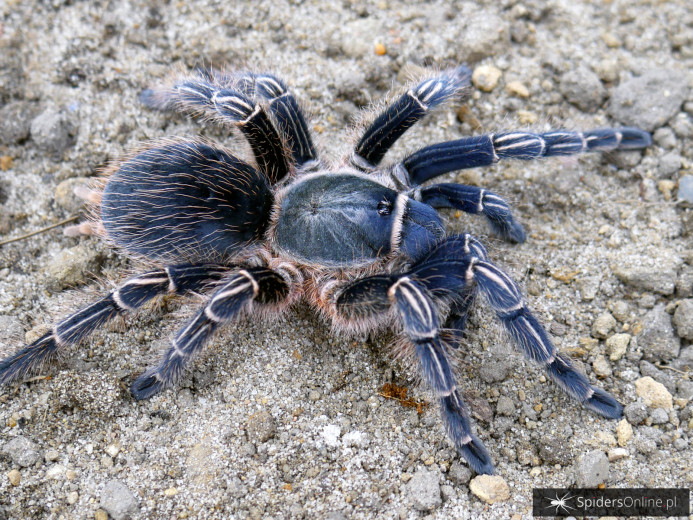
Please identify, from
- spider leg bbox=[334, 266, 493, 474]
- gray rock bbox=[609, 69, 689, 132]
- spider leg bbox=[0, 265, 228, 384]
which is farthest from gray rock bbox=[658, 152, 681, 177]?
spider leg bbox=[0, 265, 228, 384]

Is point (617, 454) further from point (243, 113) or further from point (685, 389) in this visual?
point (243, 113)

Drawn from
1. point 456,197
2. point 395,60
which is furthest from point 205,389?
point 395,60

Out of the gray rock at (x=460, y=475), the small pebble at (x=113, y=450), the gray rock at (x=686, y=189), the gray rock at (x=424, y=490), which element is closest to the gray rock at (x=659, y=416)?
the gray rock at (x=460, y=475)

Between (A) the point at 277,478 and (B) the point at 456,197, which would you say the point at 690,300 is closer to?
(B) the point at 456,197

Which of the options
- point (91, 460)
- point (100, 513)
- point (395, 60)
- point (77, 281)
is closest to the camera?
point (100, 513)

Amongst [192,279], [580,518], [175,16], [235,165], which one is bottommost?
[580,518]

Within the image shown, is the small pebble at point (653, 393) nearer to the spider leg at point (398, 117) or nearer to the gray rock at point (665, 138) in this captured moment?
the gray rock at point (665, 138)

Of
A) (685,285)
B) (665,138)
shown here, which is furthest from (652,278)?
(665,138)
